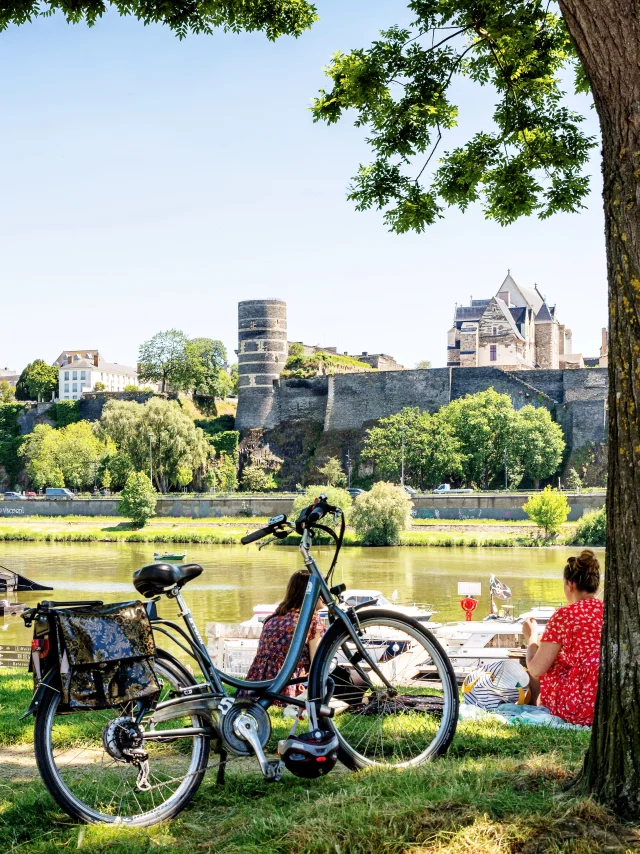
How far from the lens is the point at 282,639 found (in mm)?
4918

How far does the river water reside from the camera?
25.8 metres

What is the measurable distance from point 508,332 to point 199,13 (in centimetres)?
5645

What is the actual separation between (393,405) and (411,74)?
49966mm

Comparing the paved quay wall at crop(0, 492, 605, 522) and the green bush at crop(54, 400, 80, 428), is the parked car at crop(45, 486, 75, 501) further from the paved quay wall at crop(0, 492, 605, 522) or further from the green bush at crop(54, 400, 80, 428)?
the green bush at crop(54, 400, 80, 428)

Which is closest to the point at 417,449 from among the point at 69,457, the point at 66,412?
the point at 69,457

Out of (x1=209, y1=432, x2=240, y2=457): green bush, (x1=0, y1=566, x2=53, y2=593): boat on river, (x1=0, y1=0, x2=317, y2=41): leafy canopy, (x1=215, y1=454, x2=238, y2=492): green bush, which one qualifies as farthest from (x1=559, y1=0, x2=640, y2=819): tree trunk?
(x1=209, y1=432, x2=240, y2=457): green bush

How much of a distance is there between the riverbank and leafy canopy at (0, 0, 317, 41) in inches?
1310

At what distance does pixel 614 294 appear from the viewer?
3488 millimetres

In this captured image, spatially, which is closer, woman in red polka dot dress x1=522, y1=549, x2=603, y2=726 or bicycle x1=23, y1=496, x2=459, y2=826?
bicycle x1=23, y1=496, x2=459, y2=826

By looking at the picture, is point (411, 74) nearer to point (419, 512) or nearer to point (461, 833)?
point (461, 833)

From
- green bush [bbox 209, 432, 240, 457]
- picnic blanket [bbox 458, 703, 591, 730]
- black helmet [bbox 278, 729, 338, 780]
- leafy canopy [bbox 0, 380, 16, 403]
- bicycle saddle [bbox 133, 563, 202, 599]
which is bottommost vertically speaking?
picnic blanket [bbox 458, 703, 591, 730]

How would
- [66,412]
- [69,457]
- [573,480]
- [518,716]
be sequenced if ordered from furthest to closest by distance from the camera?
[66,412], [69,457], [573,480], [518,716]

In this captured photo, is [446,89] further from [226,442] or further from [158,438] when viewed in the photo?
[226,442]

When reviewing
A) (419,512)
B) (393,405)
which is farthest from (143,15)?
(393,405)
